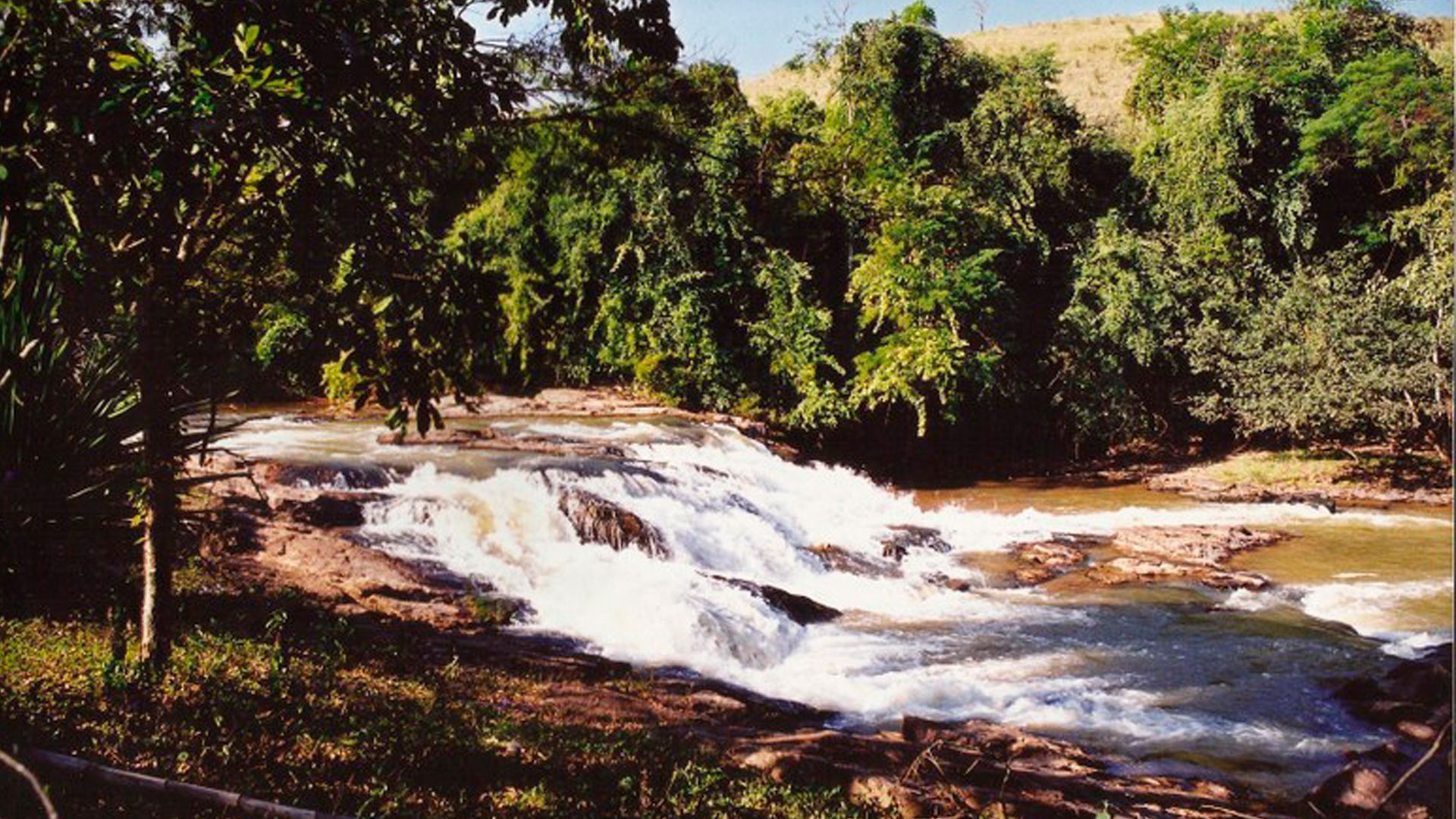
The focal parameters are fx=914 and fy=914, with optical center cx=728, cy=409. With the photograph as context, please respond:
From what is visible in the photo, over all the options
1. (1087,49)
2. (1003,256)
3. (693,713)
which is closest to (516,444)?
(693,713)

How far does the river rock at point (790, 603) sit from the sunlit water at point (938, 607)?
0.41 feet

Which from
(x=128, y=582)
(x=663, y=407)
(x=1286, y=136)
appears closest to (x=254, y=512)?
(x=128, y=582)

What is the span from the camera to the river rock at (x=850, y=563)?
411 inches

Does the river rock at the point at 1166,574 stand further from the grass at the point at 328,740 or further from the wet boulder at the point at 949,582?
the grass at the point at 328,740

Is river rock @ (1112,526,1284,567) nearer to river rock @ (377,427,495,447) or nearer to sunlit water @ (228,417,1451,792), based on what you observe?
sunlit water @ (228,417,1451,792)

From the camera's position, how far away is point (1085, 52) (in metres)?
34.4

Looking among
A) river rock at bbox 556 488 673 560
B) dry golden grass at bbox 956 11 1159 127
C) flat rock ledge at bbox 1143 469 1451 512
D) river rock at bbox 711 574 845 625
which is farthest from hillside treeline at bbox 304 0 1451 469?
dry golden grass at bbox 956 11 1159 127

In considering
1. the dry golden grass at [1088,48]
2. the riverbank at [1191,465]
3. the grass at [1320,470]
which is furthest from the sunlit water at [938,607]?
the dry golden grass at [1088,48]

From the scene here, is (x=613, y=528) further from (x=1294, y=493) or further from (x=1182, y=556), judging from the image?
(x=1294, y=493)

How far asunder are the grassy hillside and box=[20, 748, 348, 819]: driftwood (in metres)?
22.1

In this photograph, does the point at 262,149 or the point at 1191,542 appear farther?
the point at 1191,542

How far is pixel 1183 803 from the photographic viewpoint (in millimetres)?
4980

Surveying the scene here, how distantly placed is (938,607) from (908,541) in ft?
8.11

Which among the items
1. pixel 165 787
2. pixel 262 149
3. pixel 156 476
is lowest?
pixel 165 787
